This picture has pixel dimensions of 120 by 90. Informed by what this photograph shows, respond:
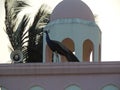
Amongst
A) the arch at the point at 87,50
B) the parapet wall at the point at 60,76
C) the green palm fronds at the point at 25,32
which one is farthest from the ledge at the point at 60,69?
the green palm fronds at the point at 25,32

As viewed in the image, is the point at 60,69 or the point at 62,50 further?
the point at 62,50

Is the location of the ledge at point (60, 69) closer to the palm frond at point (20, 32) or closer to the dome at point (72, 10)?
the dome at point (72, 10)

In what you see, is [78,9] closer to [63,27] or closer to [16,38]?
[63,27]

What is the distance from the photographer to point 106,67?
15406 mm

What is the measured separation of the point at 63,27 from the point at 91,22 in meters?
0.95

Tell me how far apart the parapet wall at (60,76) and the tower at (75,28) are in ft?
6.33

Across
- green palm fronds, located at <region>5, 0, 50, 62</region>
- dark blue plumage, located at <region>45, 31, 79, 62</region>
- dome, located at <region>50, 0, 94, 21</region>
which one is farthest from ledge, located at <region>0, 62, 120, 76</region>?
green palm fronds, located at <region>5, 0, 50, 62</region>

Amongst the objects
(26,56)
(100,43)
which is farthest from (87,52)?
(26,56)

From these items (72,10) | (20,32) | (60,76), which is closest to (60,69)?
(60,76)

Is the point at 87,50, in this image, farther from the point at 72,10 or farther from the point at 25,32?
the point at 25,32

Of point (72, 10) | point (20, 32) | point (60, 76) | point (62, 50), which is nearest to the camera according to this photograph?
point (60, 76)

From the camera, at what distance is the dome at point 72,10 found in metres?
18.1

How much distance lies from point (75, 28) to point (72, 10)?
2.39ft

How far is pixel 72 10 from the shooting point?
18172 mm
